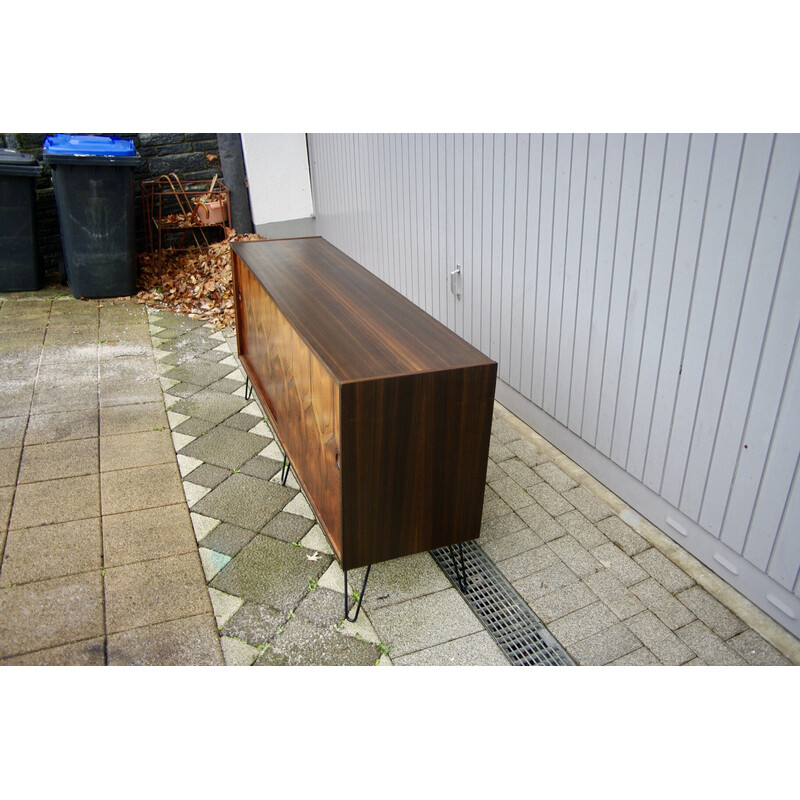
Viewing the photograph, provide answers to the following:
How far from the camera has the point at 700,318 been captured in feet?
10.0

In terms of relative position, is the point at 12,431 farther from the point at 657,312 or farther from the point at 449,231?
the point at 657,312

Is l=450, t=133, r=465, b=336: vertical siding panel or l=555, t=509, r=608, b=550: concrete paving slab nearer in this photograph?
l=555, t=509, r=608, b=550: concrete paving slab

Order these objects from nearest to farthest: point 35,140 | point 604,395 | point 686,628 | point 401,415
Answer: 1. point 401,415
2. point 686,628
3. point 604,395
4. point 35,140

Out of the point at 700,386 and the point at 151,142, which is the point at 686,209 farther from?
the point at 151,142

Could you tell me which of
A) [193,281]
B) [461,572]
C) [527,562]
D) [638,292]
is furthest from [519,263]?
[193,281]

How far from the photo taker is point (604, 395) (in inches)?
149

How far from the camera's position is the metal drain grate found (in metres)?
2.84

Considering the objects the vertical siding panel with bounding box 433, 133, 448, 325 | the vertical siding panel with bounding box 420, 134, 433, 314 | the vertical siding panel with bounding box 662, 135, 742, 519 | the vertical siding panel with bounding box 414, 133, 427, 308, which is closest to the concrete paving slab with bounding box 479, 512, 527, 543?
the vertical siding panel with bounding box 662, 135, 742, 519

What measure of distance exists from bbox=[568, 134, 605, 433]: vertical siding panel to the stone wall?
219 inches

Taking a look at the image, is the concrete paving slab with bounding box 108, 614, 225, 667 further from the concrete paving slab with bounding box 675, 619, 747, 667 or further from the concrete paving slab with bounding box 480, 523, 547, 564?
the concrete paving slab with bounding box 675, 619, 747, 667

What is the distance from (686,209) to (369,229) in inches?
164

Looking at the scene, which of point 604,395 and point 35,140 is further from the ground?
point 35,140

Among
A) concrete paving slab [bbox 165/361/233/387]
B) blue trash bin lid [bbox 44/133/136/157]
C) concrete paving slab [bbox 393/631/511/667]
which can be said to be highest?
blue trash bin lid [bbox 44/133/136/157]

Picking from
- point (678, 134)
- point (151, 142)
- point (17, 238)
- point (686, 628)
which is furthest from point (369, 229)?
point (686, 628)
